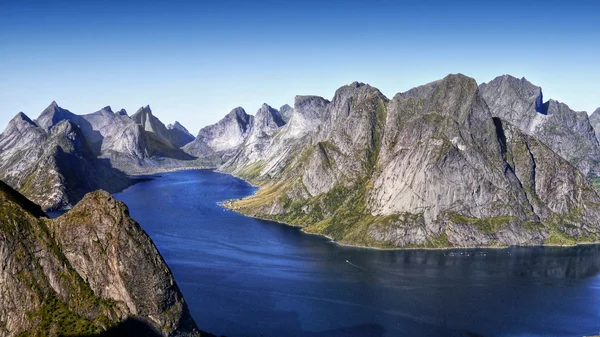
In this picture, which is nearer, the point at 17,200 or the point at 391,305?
the point at 17,200

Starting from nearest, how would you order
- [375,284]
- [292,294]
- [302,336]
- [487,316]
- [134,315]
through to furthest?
1. [134,315]
2. [302,336]
3. [487,316]
4. [292,294]
5. [375,284]

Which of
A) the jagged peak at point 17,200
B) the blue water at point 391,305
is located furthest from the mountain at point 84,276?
the blue water at point 391,305

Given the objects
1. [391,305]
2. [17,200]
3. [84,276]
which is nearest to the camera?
[84,276]

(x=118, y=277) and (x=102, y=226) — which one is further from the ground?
(x=102, y=226)

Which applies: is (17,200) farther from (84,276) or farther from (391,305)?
(391,305)

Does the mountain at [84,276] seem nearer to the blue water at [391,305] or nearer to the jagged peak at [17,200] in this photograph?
the jagged peak at [17,200]

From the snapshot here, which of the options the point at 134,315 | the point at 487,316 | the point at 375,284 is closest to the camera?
the point at 134,315

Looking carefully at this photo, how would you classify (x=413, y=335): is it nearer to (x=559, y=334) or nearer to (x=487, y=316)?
(x=487, y=316)

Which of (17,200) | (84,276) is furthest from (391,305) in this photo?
(17,200)

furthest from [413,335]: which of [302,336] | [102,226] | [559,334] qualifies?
[102,226]
